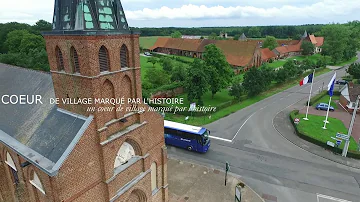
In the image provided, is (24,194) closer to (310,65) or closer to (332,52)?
(310,65)

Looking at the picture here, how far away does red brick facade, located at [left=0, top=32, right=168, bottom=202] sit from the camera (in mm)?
10551

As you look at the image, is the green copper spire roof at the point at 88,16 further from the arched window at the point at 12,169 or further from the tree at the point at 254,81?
the tree at the point at 254,81

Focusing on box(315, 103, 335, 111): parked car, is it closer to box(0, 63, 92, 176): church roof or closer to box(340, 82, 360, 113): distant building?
box(340, 82, 360, 113): distant building

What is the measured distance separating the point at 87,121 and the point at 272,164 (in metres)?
19.6

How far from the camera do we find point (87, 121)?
442 inches

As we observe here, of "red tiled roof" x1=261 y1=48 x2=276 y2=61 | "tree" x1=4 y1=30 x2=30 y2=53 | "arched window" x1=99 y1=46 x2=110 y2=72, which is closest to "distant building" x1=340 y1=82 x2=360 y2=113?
"arched window" x1=99 y1=46 x2=110 y2=72

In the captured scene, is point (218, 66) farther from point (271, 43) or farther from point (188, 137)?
point (271, 43)

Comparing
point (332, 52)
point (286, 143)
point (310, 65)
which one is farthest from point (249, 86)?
point (332, 52)

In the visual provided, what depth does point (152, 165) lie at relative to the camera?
54.9 ft

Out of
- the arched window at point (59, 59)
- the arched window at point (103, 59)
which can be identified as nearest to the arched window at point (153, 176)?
the arched window at point (103, 59)

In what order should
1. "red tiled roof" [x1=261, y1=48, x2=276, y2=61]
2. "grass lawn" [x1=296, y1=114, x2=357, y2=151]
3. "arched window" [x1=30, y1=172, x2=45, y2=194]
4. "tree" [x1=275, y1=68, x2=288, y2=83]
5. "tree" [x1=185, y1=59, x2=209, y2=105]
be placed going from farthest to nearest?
"red tiled roof" [x1=261, y1=48, x2=276, y2=61]
"tree" [x1=275, y1=68, x2=288, y2=83]
"tree" [x1=185, y1=59, x2=209, y2=105]
"grass lawn" [x1=296, y1=114, x2=357, y2=151]
"arched window" [x1=30, y1=172, x2=45, y2=194]

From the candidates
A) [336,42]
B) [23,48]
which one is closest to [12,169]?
[23,48]

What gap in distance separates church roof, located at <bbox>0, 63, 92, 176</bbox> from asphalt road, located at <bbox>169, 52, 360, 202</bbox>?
48.6ft

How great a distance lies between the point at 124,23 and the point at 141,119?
18.6ft
